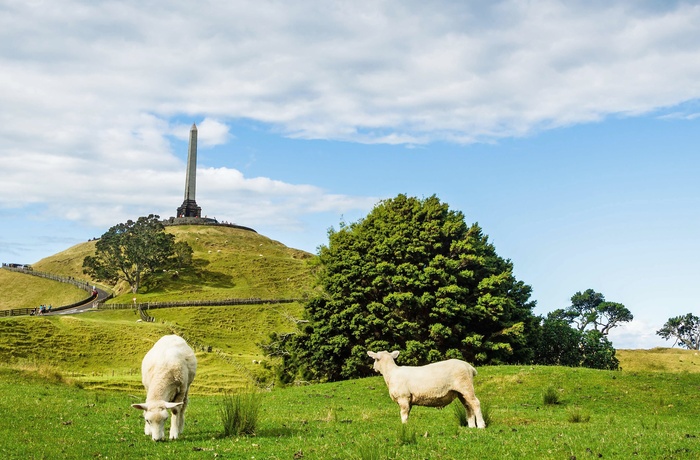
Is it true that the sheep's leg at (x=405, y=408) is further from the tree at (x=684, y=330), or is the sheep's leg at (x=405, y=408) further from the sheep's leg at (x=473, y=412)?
the tree at (x=684, y=330)

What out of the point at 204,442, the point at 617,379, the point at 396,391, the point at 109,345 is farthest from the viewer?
the point at 109,345

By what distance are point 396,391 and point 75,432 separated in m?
9.46

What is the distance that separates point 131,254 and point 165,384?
12337cm

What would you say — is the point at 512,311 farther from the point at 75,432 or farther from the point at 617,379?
the point at 75,432

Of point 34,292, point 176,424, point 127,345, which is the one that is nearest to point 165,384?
point 176,424

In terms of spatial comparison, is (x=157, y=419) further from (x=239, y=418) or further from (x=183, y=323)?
(x=183, y=323)

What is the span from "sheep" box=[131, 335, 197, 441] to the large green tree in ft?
88.2

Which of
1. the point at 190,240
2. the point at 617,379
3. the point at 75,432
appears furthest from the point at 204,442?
the point at 190,240

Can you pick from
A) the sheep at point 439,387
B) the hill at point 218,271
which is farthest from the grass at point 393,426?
the hill at point 218,271

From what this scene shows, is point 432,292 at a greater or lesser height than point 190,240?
lesser

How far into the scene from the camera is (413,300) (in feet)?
145

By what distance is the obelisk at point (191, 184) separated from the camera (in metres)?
176

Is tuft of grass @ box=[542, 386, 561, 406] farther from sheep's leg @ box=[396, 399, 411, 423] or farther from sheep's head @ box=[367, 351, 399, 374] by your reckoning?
sheep's leg @ box=[396, 399, 411, 423]

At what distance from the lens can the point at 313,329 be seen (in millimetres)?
48438
